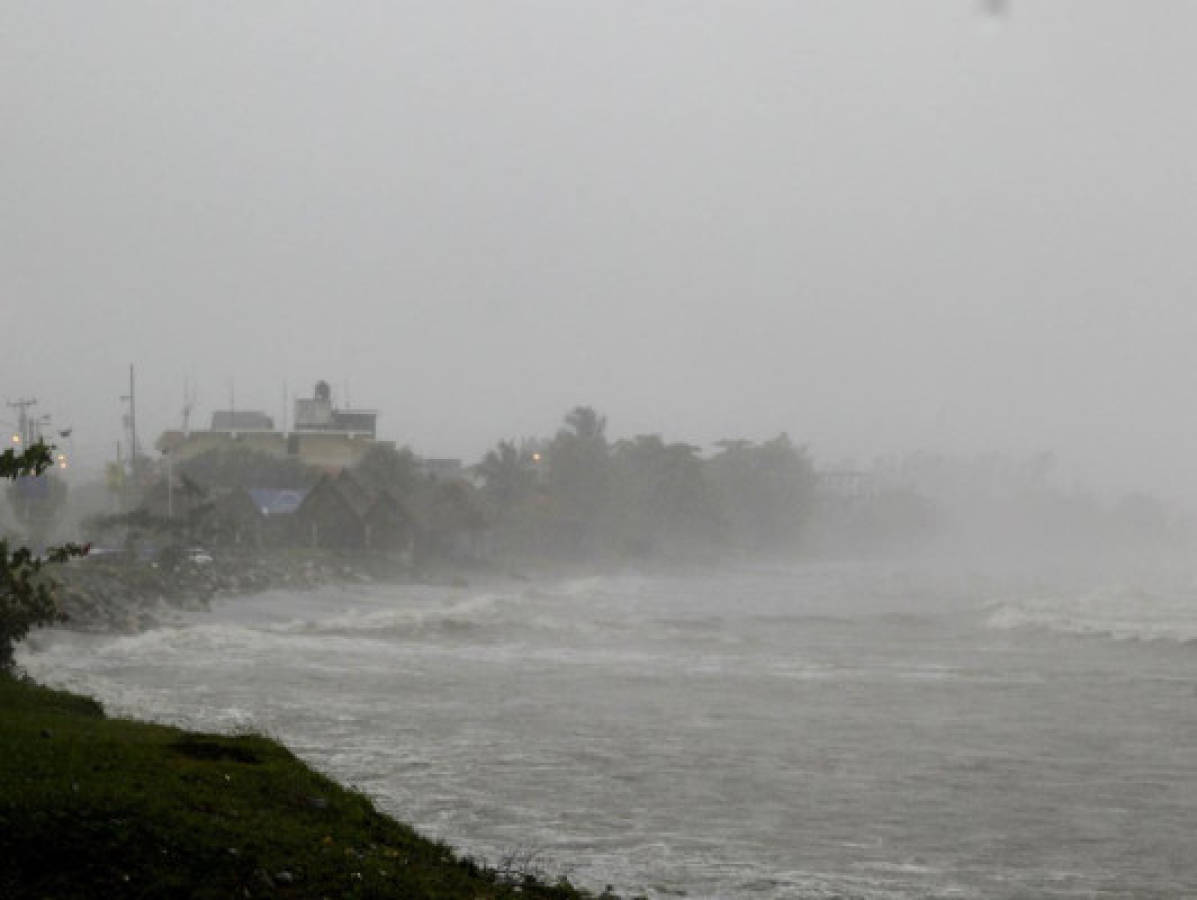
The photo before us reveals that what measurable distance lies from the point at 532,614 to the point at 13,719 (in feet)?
128

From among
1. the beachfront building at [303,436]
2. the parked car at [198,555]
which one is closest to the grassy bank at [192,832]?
the parked car at [198,555]

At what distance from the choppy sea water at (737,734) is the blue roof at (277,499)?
138ft

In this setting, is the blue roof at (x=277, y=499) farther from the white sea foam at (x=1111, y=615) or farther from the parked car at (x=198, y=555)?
the white sea foam at (x=1111, y=615)

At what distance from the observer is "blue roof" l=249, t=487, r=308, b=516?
291ft

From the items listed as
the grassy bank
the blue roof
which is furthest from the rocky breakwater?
the grassy bank

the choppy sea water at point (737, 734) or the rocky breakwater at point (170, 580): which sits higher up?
the rocky breakwater at point (170, 580)

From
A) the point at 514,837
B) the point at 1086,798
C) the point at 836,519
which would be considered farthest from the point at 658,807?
the point at 836,519

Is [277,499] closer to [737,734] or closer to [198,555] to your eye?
[198,555]

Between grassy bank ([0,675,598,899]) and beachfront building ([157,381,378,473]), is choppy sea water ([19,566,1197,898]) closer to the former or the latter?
grassy bank ([0,675,598,899])

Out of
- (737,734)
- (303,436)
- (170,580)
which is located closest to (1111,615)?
(737,734)

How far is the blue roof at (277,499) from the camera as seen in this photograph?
291 feet

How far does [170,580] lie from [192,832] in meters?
44.7

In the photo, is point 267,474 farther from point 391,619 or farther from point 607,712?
point 607,712

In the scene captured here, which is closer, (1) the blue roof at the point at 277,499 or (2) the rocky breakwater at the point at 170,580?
(2) the rocky breakwater at the point at 170,580
